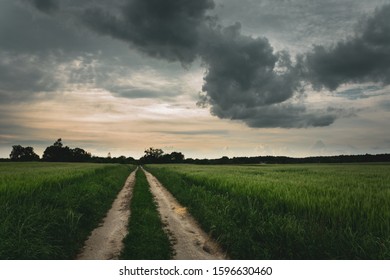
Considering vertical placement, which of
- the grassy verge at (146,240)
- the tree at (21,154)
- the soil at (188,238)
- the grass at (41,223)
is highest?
the tree at (21,154)

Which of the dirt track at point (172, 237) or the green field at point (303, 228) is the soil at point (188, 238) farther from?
the green field at point (303, 228)

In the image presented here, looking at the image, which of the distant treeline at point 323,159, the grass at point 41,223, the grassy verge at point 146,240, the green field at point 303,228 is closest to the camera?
the green field at point 303,228

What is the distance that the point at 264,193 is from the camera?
12.5m

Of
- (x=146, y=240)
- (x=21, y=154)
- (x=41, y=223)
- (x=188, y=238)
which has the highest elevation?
(x=21, y=154)

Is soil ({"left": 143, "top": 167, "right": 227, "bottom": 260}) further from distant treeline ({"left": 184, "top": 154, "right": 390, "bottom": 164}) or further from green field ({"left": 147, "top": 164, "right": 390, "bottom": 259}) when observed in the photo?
distant treeline ({"left": 184, "top": 154, "right": 390, "bottom": 164})

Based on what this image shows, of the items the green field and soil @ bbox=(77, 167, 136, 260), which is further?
soil @ bbox=(77, 167, 136, 260)

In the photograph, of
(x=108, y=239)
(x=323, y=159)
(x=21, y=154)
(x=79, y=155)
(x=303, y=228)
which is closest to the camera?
(x=303, y=228)

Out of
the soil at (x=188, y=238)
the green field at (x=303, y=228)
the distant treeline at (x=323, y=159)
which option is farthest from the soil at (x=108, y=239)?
the distant treeline at (x=323, y=159)

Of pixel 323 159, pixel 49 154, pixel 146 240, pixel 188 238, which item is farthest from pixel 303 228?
pixel 49 154

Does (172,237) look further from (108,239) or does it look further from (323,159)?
(323,159)

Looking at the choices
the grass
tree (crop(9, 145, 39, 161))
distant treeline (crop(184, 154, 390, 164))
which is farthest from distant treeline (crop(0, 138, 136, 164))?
the grass

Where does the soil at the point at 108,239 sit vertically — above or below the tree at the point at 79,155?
below

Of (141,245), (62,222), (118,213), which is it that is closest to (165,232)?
(141,245)

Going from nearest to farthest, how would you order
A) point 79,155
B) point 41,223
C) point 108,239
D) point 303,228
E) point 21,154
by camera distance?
point 303,228
point 41,223
point 108,239
point 21,154
point 79,155
